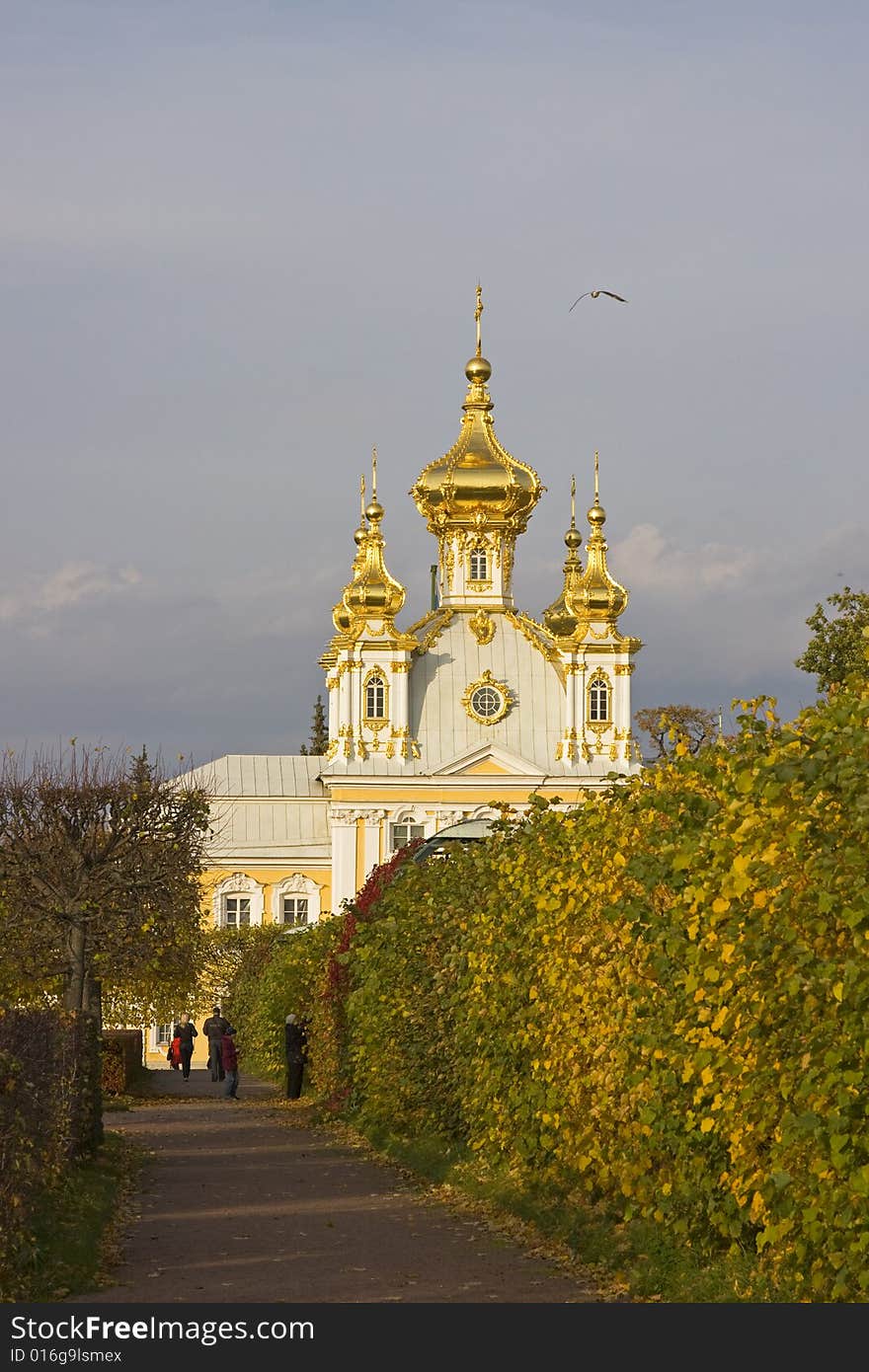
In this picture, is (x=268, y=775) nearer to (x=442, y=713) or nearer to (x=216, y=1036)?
(x=442, y=713)

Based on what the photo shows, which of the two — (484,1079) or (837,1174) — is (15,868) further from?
(837,1174)

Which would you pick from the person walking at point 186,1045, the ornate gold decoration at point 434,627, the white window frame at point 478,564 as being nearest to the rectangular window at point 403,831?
the ornate gold decoration at point 434,627

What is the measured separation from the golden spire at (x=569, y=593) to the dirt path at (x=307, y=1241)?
55114 millimetres

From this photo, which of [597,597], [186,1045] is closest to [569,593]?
[597,597]

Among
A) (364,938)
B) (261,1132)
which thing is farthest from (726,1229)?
(261,1132)

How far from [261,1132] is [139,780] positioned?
7.28m

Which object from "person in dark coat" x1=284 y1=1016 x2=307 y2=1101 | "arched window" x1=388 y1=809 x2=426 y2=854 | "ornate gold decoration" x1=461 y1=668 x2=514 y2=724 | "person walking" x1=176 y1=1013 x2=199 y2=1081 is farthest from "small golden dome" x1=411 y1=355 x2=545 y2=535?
"person in dark coat" x1=284 y1=1016 x2=307 y2=1101

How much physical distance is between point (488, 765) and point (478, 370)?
1720cm

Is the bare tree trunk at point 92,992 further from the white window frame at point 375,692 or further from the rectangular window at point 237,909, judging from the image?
the rectangular window at point 237,909

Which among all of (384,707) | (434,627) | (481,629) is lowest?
(384,707)

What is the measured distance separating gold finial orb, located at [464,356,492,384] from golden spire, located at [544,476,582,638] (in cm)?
551

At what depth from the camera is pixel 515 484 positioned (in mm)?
78562

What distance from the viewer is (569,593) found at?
76.5 meters

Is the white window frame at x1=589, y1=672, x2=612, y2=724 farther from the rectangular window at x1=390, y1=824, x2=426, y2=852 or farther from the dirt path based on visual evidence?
the dirt path
